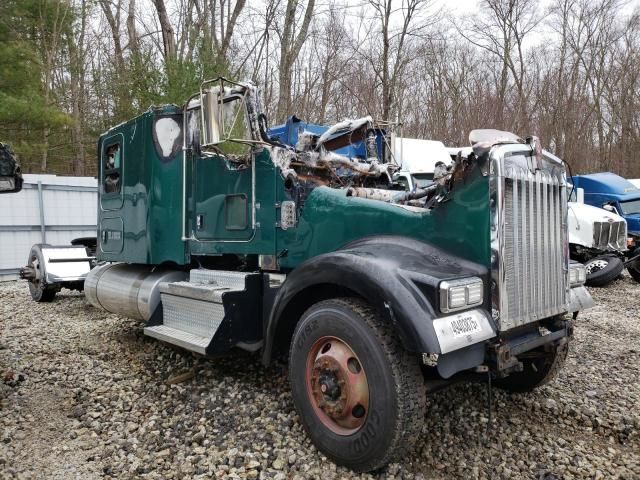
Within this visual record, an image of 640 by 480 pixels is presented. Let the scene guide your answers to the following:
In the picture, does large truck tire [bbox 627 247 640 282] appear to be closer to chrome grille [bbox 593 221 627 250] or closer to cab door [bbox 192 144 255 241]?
chrome grille [bbox 593 221 627 250]

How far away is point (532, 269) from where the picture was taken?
10.0ft

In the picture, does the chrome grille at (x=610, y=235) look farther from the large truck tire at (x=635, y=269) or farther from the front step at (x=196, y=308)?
the front step at (x=196, y=308)

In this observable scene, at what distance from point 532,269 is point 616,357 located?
264 centimetres

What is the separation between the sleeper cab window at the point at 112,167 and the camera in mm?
5422

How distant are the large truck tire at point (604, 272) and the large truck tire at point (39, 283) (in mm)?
9046

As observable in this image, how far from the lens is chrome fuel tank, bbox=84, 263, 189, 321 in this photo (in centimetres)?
480

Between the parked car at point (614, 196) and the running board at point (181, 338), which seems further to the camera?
the parked car at point (614, 196)

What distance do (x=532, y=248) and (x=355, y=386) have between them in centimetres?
133

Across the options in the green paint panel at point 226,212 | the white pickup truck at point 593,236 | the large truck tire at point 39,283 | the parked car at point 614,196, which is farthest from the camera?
the parked car at point 614,196

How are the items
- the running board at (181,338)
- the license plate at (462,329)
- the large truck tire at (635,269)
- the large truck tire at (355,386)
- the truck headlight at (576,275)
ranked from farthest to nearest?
the large truck tire at (635,269) → the running board at (181,338) → the truck headlight at (576,275) → the large truck tire at (355,386) → the license plate at (462,329)

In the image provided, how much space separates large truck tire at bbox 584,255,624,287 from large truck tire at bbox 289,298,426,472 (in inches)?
309

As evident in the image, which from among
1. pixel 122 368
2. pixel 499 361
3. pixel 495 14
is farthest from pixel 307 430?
pixel 495 14

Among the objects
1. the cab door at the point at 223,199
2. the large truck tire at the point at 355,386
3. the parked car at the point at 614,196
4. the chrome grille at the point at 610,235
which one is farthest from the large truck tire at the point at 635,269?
the large truck tire at the point at 355,386

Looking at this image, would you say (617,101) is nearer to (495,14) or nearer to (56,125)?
(495,14)
